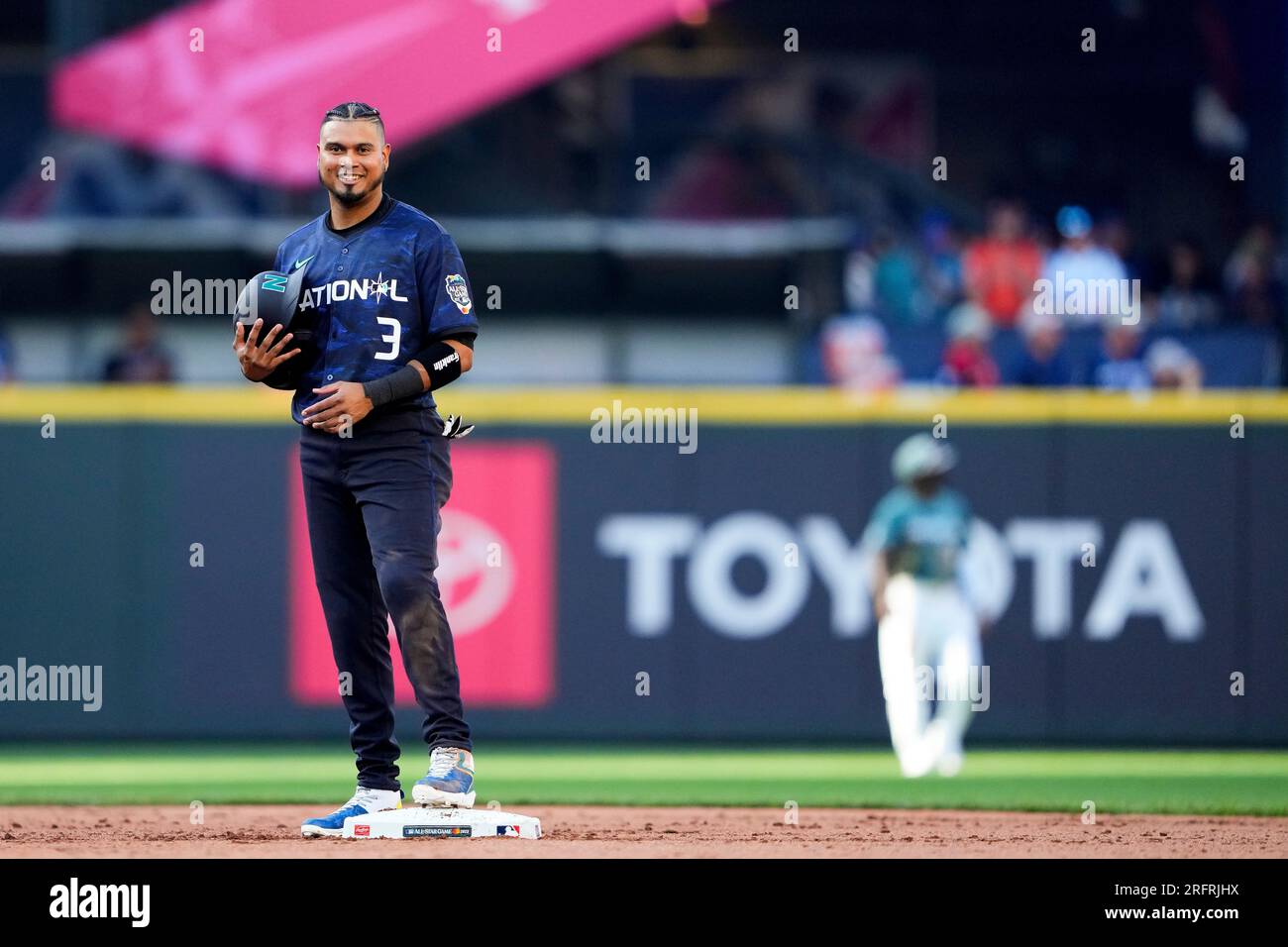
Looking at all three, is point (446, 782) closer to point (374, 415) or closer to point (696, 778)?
Result: point (374, 415)

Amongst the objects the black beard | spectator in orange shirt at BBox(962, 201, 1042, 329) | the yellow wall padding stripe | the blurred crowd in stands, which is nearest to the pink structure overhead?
the yellow wall padding stripe

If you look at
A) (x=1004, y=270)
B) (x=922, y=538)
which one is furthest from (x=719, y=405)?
(x=1004, y=270)

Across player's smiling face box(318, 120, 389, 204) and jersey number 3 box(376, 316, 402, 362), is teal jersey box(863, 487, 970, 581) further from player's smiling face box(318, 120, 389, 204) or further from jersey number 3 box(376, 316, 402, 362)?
player's smiling face box(318, 120, 389, 204)

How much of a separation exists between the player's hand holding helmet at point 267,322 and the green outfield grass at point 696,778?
2.84 metres

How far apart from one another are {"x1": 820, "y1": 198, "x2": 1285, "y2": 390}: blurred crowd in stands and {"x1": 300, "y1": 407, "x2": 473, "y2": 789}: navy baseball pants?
689cm

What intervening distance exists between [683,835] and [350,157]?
2623mm

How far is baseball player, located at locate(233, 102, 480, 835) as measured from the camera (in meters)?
6.36

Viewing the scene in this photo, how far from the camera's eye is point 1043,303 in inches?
547

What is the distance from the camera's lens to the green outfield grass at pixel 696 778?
9297 millimetres

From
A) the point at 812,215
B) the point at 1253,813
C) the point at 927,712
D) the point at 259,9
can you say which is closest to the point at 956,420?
the point at 927,712

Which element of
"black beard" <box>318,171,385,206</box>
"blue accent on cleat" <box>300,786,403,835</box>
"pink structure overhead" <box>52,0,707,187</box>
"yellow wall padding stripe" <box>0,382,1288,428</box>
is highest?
"pink structure overhead" <box>52,0,707,187</box>

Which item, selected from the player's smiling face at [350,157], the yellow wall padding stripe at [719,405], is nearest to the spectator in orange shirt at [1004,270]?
the yellow wall padding stripe at [719,405]

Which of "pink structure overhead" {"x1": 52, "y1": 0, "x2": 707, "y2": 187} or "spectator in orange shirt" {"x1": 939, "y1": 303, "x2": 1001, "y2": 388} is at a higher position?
"pink structure overhead" {"x1": 52, "y1": 0, "x2": 707, "y2": 187}

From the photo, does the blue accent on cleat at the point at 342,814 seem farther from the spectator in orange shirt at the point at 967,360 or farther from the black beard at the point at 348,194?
the spectator in orange shirt at the point at 967,360
